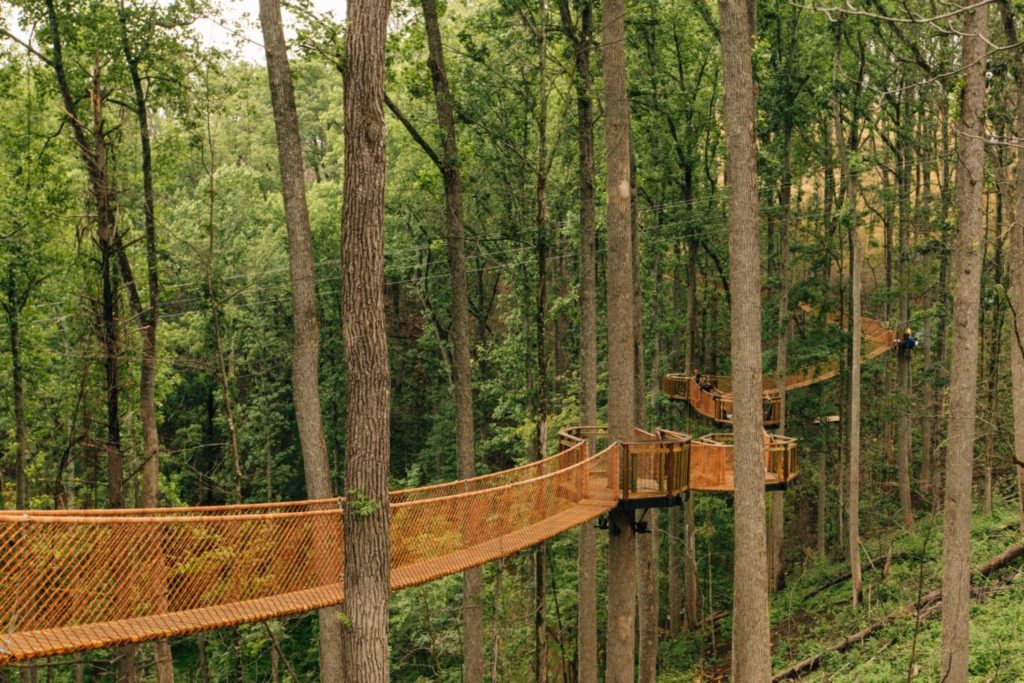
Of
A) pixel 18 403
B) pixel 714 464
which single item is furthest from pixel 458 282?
pixel 18 403

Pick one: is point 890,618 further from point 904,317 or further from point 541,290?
point 904,317

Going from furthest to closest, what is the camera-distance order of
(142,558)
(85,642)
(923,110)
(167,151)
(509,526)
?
(923,110), (167,151), (509,526), (142,558), (85,642)

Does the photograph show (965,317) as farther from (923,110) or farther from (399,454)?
(399,454)

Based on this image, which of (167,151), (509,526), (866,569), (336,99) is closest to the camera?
(509,526)

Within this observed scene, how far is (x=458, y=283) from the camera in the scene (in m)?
11.1

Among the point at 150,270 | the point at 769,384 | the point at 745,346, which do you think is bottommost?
the point at 769,384

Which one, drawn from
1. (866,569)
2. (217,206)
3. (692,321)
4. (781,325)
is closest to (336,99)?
(217,206)

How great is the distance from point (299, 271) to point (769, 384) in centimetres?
1599

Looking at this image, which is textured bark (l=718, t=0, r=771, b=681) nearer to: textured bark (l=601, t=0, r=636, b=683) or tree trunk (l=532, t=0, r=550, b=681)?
textured bark (l=601, t=0, r=636, b=683)

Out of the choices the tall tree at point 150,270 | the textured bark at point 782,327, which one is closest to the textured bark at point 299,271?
the tall tree at point 150,270

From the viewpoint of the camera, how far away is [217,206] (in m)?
26.7

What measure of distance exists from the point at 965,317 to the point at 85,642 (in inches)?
323

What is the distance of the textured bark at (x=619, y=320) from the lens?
402 inches

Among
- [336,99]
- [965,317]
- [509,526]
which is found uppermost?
[336,99]
